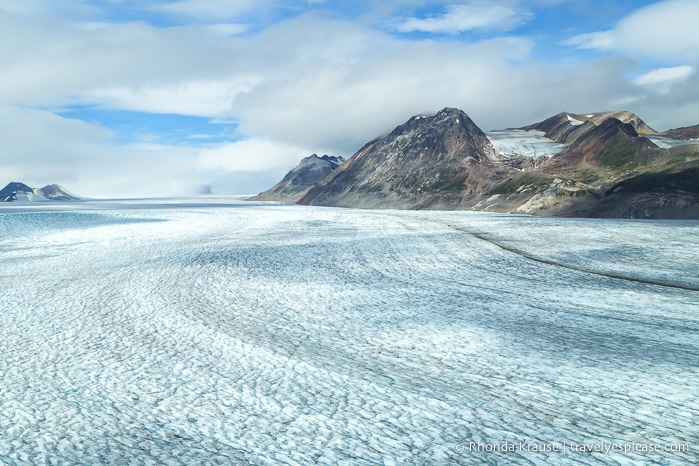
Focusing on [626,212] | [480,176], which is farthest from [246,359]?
[480,176]

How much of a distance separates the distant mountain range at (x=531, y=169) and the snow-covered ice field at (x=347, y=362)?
23.0m

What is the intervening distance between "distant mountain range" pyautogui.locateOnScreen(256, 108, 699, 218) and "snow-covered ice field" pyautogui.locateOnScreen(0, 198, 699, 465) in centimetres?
2297

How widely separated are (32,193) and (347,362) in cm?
15264

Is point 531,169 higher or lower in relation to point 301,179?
lower

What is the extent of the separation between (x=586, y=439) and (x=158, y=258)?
9.35 metres

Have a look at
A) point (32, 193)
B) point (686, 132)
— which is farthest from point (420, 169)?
point (32, 193)

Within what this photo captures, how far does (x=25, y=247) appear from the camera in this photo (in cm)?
1314

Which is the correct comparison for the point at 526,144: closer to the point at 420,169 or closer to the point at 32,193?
the point at 420,169

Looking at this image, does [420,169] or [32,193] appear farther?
[32,193]

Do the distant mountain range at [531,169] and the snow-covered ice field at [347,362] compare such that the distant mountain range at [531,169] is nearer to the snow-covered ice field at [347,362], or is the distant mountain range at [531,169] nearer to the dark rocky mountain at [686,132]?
the dark rocky mountain at [686,132]

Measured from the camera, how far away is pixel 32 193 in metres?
133

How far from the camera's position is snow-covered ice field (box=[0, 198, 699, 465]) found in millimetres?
2982

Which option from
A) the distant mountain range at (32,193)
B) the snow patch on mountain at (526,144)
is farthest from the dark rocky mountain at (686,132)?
the distant mountain range at (32,193)

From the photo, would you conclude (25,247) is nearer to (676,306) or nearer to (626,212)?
(676,306)
